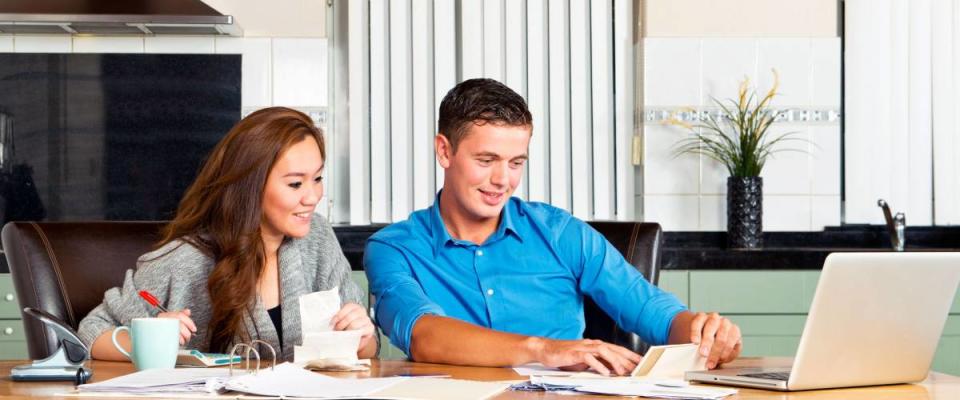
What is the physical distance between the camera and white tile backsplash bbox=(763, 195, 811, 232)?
434 cm

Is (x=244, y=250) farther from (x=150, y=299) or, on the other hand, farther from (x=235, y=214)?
(x=150, y=299)

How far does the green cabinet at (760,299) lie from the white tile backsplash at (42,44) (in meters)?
2.20

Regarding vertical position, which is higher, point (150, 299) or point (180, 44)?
point (180, 44)

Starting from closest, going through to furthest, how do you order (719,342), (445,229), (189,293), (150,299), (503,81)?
1. (719,342)
2. (150,299)
3. (189,293)
4. (445,229)
5. (503,81)

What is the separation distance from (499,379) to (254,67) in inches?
110

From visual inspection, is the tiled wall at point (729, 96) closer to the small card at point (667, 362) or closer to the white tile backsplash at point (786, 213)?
the white tile backsplash at point (786, 213)

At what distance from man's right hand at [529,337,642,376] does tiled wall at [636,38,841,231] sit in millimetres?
2529

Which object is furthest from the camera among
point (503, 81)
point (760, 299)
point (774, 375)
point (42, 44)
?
point (503, 81)

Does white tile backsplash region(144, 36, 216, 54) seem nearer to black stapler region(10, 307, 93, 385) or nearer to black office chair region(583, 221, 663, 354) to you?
black office chair region(583, 221, 663, 354)

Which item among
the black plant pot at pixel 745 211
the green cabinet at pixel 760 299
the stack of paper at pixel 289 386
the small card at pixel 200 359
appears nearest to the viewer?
the stack of paper at pixel 289 386

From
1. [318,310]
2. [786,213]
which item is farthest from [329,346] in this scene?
[786,213]

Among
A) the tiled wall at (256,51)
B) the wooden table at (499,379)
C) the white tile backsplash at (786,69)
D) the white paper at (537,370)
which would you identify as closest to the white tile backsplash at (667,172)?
the white tile backsplash at (786,69)

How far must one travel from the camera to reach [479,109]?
87.9 inches

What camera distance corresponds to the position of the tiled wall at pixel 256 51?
4277 millimetres
